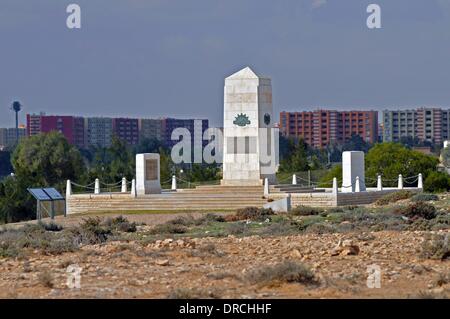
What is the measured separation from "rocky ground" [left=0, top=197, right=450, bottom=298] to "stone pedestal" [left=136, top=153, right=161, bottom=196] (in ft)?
57.0

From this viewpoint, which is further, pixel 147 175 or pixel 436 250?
pixel 147 175

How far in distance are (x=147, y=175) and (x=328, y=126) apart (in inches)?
5147

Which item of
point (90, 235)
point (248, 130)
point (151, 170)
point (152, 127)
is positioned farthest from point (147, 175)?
point (152, 127)

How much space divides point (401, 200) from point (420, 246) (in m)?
18.5

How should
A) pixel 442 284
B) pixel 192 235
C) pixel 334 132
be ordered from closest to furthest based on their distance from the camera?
pixel 442 284 < pixel 192 235 < pixel 334 132

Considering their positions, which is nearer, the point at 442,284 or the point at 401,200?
the point at 442,284

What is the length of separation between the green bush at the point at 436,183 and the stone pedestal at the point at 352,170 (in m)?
8.27

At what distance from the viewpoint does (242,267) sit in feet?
55.7

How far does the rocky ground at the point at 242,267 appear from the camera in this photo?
46.8 ft

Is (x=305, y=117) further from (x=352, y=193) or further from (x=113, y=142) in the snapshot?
(x=352, y=193)

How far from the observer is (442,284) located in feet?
47.7

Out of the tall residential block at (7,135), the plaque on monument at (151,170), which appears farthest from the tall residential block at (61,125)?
the plaque on monument at (151,170)

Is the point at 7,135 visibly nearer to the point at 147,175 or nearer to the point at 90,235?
the point at 147,175

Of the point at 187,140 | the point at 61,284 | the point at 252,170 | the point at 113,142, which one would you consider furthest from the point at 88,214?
the point at 113,142
